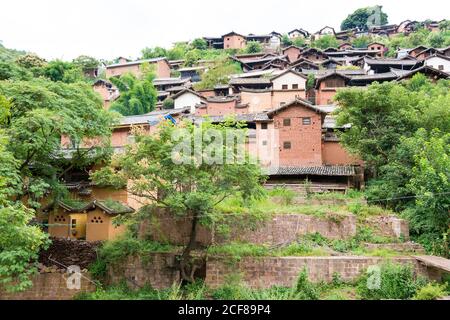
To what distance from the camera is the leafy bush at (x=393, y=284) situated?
43.8ft

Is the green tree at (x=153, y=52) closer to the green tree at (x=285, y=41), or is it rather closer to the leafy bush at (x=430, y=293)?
the green tree at (x=285, y=41)

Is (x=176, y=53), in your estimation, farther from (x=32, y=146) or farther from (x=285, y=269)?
(x=285, y=269)

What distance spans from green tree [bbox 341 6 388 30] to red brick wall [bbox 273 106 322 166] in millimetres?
57757

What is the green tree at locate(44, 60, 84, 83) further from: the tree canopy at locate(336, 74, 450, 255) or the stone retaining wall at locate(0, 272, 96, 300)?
the stone retaining wall at locate(0, 272, 96, 300)

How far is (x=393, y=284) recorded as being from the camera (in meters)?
13.6

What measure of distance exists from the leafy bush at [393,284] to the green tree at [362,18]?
68169mm

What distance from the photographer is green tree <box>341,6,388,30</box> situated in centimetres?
7412

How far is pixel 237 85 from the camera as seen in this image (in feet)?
128

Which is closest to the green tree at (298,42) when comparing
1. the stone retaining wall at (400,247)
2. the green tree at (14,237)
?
the stone retaining wall at (400,247)

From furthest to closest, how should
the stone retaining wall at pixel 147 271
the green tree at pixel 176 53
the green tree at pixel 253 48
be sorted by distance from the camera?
1. the green tree at pixel 176 53
2. the green tree at pixel 253 48
3. the stone retaining wall at pixel 147 271

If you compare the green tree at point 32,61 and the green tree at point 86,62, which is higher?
the green tree at point 86,62

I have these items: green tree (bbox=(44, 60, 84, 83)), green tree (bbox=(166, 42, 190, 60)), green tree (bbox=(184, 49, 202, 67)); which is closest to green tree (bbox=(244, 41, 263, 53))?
green tree (bbox=(184, 49, 202, 67))

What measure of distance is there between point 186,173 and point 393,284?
757 cm

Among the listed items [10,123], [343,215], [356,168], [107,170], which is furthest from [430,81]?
[10,123]
